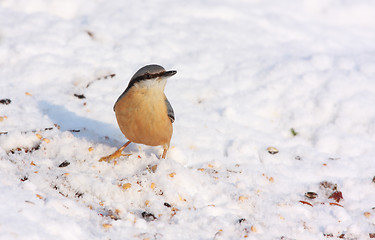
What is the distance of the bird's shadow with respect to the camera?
4988 mm

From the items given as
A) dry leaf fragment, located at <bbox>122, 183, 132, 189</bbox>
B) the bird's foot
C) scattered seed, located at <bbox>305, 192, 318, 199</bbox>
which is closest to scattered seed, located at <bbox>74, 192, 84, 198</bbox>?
dry leaf fragment, located at <bbox>122, 183, 132, 189</bbox>

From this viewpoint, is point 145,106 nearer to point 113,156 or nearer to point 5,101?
point 113,156

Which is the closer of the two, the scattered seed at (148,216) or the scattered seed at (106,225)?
the scattered seed at (106,225)

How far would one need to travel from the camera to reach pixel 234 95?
606cm

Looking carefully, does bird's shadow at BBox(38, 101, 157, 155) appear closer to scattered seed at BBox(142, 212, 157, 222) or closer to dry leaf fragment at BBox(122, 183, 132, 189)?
dry leaf fragment at BBox(122, 183, 132, 189)

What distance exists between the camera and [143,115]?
4262mm

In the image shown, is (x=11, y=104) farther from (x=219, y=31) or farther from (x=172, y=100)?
(x=219, y=31)

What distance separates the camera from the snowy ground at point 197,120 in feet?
11.8

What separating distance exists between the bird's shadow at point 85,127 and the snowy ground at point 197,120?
0.08 feet

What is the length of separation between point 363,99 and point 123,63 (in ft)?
11.6

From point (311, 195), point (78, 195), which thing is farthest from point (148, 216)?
point (311, 195)

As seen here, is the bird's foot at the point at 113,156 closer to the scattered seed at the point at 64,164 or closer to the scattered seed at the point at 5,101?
the scattered seed at the point at 64,164

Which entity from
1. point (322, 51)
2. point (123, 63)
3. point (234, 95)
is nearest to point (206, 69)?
point (234, 95)

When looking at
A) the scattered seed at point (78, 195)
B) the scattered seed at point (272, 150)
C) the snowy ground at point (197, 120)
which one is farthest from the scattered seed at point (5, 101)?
the scattered seed at point (272, 150)
